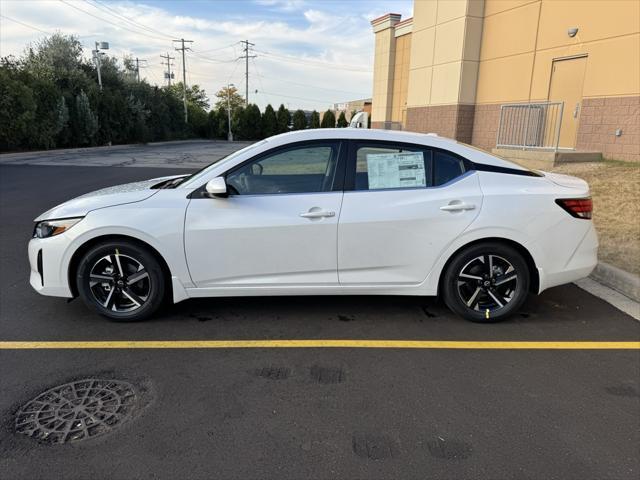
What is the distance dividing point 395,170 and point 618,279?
2.82 metres

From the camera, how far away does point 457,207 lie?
4.04m

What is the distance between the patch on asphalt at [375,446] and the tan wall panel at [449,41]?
1775cm

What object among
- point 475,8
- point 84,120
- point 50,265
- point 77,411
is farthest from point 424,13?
point 77,411

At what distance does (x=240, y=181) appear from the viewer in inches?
161

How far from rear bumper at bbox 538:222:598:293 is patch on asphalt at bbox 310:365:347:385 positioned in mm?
1992

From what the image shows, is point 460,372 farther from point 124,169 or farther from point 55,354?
point 124,169

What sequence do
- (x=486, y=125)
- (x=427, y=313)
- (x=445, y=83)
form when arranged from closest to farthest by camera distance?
(x=427, y=313)
(x=486, y=125)
(x=445, y=83)

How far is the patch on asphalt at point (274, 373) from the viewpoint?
10.9 ft

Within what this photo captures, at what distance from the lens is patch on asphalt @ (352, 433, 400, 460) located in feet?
8.40

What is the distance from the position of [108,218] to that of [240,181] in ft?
3.58

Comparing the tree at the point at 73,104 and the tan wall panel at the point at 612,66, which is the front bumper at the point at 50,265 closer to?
the tan wall panel at the point at 612,66

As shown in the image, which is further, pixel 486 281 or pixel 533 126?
pixel 533 126

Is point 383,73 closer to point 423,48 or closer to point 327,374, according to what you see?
point 423,48

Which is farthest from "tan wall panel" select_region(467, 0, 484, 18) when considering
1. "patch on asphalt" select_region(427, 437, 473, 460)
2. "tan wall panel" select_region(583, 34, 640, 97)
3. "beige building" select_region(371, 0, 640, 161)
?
"patch on asphalt" select_region(427, 437, 473, 460)
